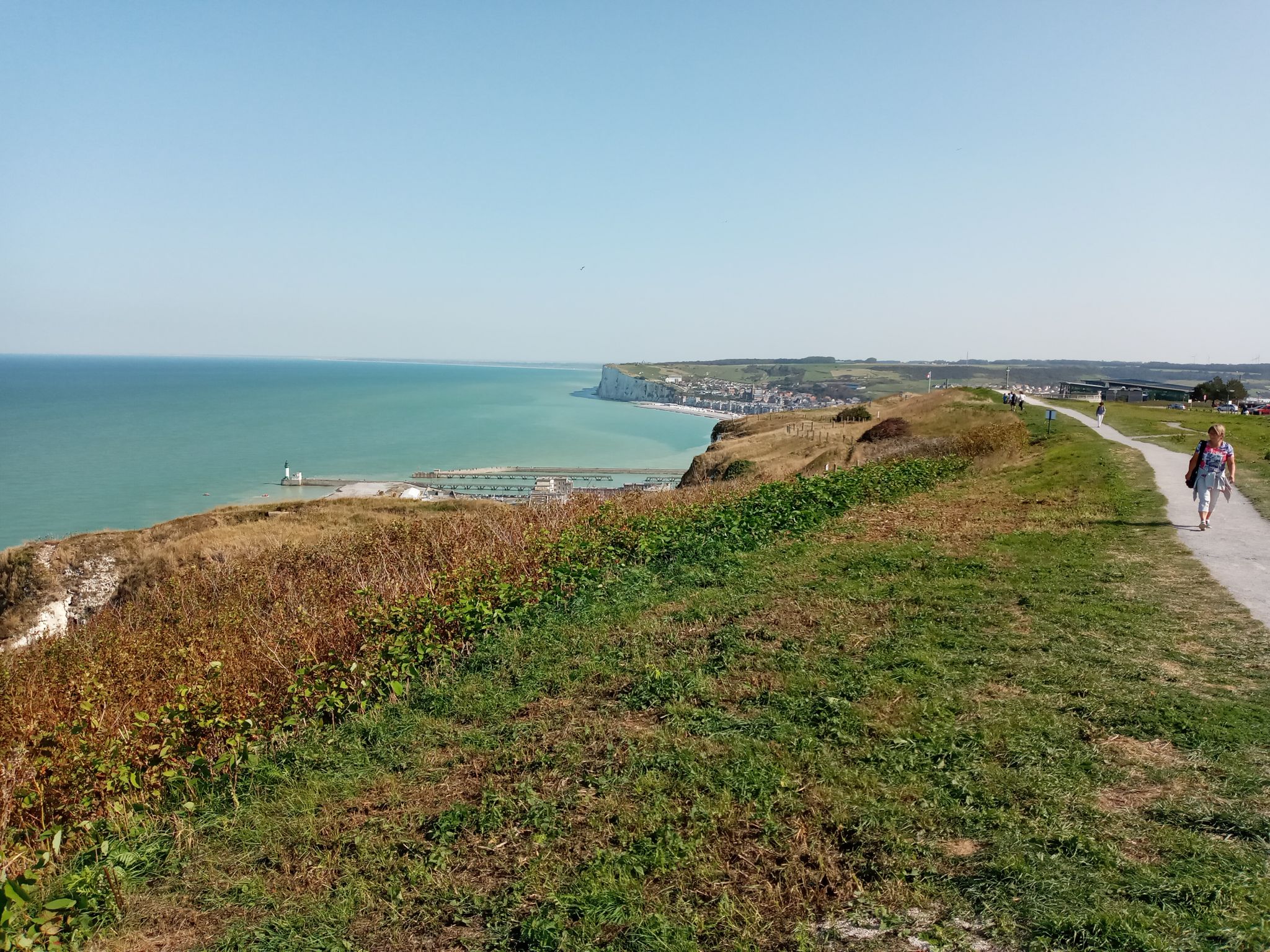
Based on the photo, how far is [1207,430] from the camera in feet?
93.1

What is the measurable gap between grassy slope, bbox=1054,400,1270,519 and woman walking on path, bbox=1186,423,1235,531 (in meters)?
1.61

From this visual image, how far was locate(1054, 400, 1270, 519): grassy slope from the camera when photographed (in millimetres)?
16938

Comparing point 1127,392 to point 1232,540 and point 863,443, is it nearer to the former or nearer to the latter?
point 863,443

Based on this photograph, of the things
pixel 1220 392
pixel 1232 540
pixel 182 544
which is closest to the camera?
pixel 1232 540

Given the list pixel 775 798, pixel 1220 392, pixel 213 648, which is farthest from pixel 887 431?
pixel 1220 392

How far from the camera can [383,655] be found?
870 cm

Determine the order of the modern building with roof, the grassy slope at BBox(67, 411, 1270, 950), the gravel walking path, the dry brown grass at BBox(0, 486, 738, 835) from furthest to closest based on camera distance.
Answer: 1. the modern building with roof
2. the gravel walking path
3. the dry brown grass at BBox(0, 486, 738, 835)
4. the grassy slope at BBox(67, 411, 1270, 950)

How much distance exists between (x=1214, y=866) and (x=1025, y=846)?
0.99 meters

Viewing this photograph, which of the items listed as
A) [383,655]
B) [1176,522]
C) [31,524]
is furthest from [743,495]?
[31,524]

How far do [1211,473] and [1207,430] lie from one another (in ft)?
62.5

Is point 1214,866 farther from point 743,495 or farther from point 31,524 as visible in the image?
point 31,524

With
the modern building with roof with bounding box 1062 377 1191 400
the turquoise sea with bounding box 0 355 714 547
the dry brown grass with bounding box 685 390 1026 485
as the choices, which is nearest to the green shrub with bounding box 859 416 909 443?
the dry brown grass with bounding box 685 390 1026 485

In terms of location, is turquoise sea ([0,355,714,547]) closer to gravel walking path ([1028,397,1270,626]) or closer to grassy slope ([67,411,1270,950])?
grassy slope ([67,411,1270,950])

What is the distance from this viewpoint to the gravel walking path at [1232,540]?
972 centimetres
